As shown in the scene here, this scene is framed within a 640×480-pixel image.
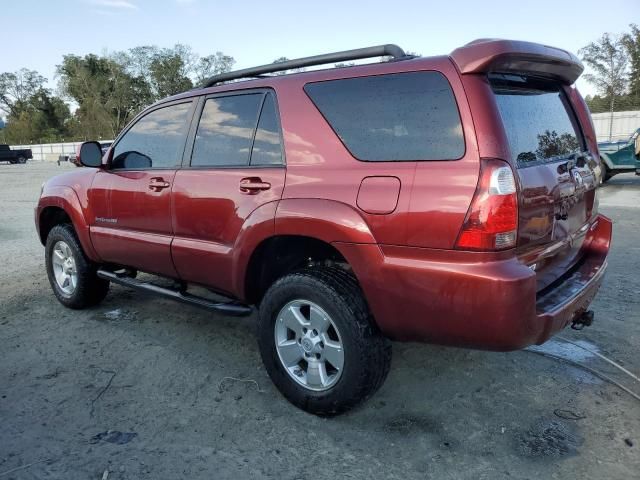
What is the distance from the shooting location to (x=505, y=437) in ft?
9.29

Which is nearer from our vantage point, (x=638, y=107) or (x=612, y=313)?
(x=612, y=313)

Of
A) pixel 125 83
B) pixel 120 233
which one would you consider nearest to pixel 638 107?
pixel 120 233

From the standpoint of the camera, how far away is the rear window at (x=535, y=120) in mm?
2729

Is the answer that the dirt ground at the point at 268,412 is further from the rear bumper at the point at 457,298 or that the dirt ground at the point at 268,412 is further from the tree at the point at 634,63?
the tree at the point at 634,63

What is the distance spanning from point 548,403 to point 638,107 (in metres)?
38.5

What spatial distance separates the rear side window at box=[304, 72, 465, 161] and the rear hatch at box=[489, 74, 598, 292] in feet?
0.95

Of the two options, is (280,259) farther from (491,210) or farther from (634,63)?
(634,63)

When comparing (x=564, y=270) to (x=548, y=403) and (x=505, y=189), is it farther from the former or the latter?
(x=505, y=189)

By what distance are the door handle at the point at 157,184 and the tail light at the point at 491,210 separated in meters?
2.29

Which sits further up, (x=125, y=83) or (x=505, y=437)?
(x=125, y=83)

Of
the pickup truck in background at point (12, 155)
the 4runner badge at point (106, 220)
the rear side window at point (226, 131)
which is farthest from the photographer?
the pickup truck in background at point (12, 155)

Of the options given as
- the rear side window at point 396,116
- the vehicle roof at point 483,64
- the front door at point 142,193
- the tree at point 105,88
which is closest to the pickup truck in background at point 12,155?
the tree at point 105,88

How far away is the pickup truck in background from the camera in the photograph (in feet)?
141

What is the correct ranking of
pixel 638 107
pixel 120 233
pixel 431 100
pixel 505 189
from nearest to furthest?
pixel 505 189 < pixel 431 100 < pixel 120 233 < pixel 638 107
